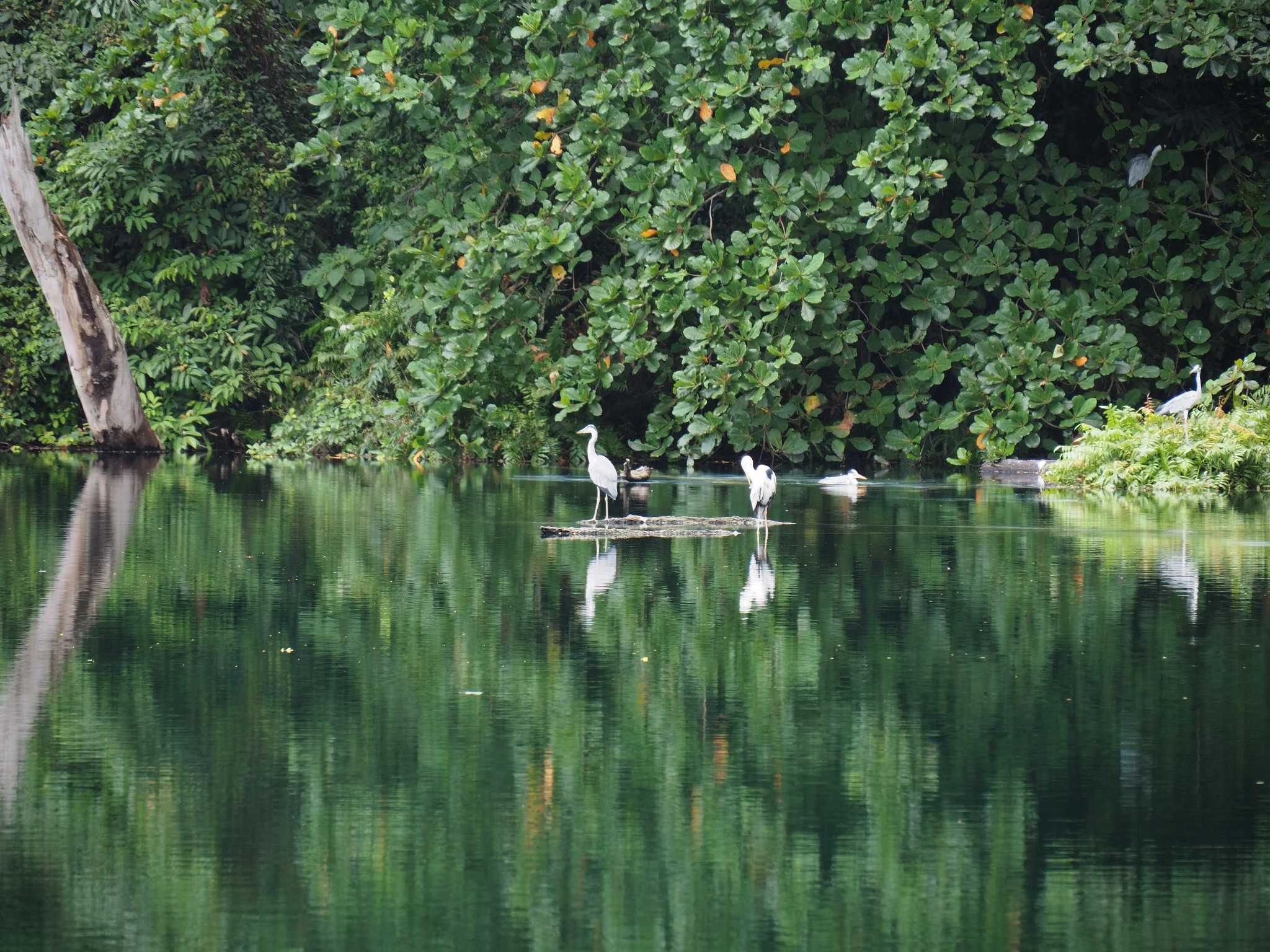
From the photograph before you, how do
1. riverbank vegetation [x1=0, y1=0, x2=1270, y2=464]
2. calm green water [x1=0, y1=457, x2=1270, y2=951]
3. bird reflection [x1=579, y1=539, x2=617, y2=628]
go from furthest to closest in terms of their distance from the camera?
riverbank vegetation [x1=0, y1=0, x2=1270, y2=464] < bird reflection [x1=579, y1=539, x2=617, y2=628] < calm green water [x1=0, y1=457, x2=1270, y2=951]

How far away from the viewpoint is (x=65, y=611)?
834 centimetres

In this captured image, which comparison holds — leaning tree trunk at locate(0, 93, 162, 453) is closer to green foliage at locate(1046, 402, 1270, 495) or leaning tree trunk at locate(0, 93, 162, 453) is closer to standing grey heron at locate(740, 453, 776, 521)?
green foliage at locate(1046, 402, 1270, 495)

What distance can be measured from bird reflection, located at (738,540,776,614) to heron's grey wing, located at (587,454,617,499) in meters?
2.28

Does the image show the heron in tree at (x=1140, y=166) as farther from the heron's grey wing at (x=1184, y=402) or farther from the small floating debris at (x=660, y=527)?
the small floating debris at (x=660, y=527)

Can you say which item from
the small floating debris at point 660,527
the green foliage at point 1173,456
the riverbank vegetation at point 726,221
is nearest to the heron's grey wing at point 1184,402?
the green foliage at point 1173,456

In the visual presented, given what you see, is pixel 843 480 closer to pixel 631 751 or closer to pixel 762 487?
pixel 762 487

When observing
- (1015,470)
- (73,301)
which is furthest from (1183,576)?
(73,301)

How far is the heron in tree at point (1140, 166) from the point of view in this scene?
20.8 metres

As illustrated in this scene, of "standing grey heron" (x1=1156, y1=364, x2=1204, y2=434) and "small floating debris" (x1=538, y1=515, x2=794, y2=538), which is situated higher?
"standing grey heron" (x1=1156, y1=364, x2=1204, y2=434)

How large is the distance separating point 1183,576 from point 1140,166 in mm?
11901

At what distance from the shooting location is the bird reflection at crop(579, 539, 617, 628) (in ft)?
27.9

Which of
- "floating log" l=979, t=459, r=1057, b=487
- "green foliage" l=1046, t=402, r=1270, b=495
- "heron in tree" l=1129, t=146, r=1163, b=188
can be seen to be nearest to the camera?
"green foliage" l=1046, t=402, r=1270, b=495

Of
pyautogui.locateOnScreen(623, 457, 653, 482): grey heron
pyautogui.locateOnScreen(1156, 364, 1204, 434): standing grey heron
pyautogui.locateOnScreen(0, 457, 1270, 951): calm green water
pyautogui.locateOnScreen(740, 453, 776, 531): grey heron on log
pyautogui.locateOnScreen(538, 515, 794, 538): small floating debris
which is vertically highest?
pyautogui.locateOnScreen(1156, 364, 1204, 434): standing grey heron

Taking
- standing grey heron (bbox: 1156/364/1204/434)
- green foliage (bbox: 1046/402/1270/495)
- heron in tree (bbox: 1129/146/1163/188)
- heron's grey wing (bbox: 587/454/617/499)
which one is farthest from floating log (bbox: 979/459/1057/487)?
heron's grey wing (bbox: 587/454/617/499)
